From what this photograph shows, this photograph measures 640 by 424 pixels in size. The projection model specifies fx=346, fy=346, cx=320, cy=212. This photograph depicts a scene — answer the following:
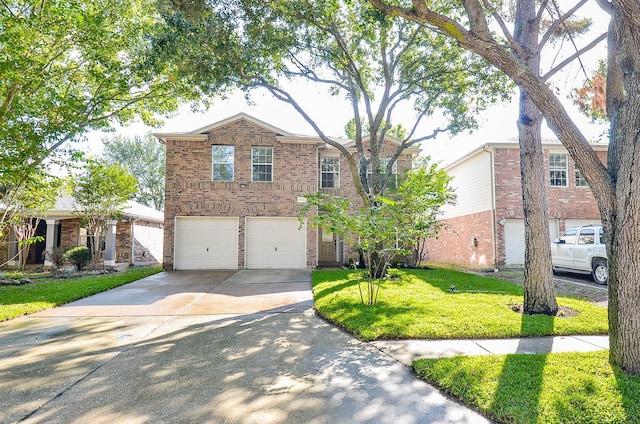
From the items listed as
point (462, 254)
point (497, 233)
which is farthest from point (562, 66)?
point (462, 254)

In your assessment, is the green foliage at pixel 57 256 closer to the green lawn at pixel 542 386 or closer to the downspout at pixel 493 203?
the green lawn at pixel 542 386

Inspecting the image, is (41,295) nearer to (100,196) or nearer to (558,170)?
(100,196)

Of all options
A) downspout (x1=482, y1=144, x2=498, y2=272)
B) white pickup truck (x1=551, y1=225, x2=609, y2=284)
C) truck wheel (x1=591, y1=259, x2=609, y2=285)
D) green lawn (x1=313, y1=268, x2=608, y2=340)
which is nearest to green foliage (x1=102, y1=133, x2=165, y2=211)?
downspout (x1=482, y1=144, x2=498, y2=272)

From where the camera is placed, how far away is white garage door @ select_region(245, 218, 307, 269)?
47.4ft

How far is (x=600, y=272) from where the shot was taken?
9828 millimetres

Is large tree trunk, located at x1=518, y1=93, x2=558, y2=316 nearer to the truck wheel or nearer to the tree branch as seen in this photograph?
the tree branch

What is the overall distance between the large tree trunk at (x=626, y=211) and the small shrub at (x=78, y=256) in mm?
16069

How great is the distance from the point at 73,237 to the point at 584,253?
2006cm

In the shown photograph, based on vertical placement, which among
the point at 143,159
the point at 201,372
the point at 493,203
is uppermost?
the point at 143,159

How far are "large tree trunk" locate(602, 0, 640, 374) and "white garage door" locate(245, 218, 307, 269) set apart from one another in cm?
1152

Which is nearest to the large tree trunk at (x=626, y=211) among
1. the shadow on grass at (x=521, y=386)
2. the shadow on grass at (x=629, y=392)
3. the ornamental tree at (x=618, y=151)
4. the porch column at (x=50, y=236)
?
the ornamental tree at (x=618, y=151)

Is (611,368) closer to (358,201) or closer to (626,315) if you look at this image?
(626,315)

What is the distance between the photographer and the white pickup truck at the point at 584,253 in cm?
986

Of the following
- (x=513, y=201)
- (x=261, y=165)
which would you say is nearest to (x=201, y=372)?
(x=261, y=165)
